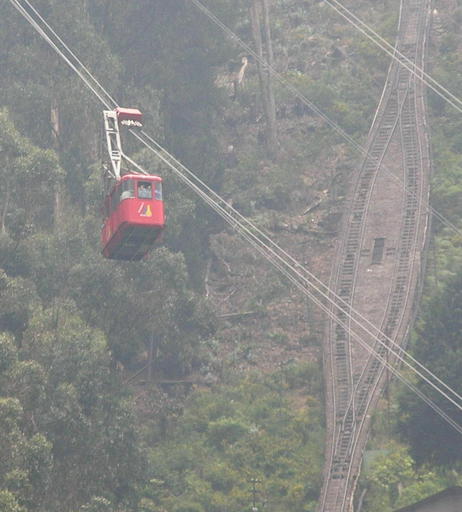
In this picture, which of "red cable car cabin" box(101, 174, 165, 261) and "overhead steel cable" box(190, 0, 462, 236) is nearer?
"red cable car cabin" box(101, 174, 165, 261)

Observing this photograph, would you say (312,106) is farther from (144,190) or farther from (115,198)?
(144,190)

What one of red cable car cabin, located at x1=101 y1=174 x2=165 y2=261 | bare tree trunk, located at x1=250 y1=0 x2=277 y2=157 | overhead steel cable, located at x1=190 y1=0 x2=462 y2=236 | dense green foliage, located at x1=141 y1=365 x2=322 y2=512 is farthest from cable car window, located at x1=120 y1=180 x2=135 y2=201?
bare tree trunk, located at x1=250 y1=0 x2=277 y2=157

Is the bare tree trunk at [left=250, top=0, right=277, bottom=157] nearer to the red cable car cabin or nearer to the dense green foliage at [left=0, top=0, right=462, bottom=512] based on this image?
the dense green foliage at [left=0, top=0, right=462, bottom=512]

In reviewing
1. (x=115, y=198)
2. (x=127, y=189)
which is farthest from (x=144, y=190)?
(x=115, y=198)

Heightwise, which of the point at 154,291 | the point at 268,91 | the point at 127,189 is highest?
the point at 268,91

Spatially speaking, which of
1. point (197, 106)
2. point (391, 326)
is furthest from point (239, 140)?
point (391, 326)

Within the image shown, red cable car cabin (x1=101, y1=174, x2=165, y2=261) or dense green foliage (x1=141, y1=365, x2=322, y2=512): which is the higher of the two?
red cable car cabin (x1=101, y1=174, x2=165, y2=261)
